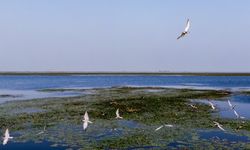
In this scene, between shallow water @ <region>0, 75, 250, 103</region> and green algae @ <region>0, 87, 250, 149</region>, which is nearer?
green algae @ <region>0, 87, 250, 149</region>

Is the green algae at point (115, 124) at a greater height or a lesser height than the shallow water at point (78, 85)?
greater

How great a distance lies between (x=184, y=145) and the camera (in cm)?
2078

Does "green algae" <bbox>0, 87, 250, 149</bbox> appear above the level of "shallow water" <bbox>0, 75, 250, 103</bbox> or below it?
above

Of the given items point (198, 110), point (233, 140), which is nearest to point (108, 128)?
point (233, 140)

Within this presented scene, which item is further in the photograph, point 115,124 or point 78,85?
point 78,85

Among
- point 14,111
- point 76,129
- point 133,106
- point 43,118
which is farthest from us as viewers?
point 133,106

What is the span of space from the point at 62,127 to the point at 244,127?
12251 millimetres

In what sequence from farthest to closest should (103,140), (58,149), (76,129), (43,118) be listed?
1. (43,118)
2. (76,129)
3. (103,140)
4. (58,149)

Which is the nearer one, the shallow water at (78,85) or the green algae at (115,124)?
the green algae at (115,124)

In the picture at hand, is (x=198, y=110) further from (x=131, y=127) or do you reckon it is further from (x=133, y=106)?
(x=131, y=127)

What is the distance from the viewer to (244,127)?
86.0 ft

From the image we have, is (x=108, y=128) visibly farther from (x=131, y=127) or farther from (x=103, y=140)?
(x=103, y=140)

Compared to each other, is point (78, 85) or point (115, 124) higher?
point (115, 124)

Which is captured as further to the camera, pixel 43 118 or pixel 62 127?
pixel 43 118
